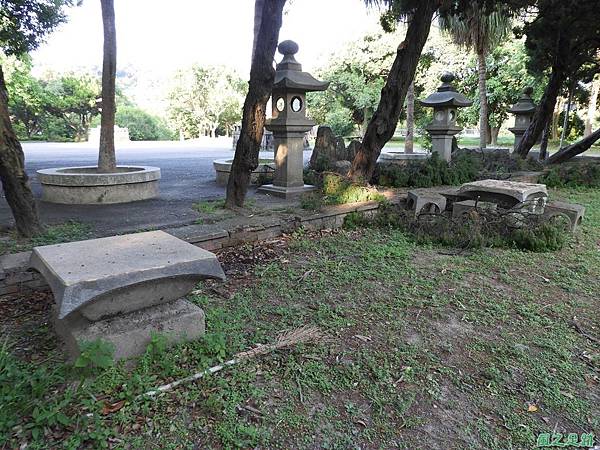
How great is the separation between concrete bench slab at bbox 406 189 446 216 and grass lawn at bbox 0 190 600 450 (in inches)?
91.2

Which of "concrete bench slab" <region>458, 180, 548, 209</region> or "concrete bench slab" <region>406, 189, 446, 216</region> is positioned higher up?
"concrete bench slab" <region>458, 180, 548, 209</region>

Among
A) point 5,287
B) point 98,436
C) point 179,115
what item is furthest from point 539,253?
point 179,115

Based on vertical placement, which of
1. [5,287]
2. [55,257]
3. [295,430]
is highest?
[55,257]

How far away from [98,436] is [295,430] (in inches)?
33.8

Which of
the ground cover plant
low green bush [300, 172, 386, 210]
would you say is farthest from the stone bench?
low green bush [300, 172, 386, 210]

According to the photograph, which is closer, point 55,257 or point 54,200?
point 55,257

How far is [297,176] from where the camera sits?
23.4 feet

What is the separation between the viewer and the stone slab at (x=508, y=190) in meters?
5.57

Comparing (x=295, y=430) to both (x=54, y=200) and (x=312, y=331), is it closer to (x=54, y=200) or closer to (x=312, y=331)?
(x=312, y=331)

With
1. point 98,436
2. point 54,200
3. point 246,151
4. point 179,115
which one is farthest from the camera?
point 179,115

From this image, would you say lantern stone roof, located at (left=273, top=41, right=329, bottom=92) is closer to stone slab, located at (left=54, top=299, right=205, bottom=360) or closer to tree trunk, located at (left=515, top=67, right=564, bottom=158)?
stone slab, located at (left=54, top=299, right=205, bottom=360)

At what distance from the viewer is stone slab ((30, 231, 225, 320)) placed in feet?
7.22

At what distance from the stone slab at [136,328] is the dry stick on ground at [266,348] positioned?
33cm

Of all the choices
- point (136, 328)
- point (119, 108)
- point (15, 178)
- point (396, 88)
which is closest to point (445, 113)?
point (396, 88)
